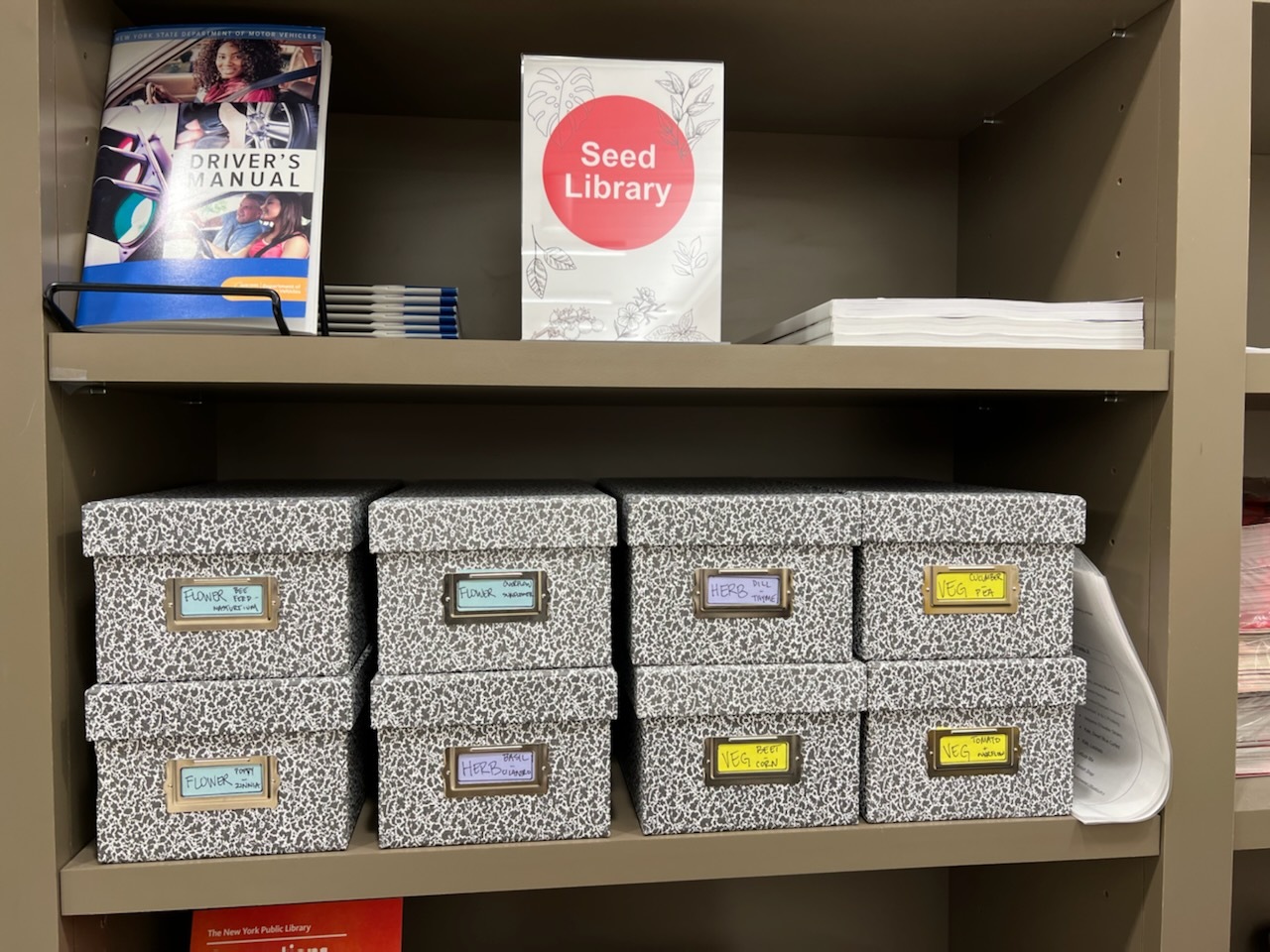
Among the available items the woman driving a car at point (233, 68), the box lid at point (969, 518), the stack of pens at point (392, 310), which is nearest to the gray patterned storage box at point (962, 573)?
the box lid at point (969, 518)

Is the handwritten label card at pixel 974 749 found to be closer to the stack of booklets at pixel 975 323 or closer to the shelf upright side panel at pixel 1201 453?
the shelf upright side panel at pixel 1201 453

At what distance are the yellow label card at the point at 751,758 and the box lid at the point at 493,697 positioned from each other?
0.40 ft

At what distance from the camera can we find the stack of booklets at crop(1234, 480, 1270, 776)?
3.18 feet

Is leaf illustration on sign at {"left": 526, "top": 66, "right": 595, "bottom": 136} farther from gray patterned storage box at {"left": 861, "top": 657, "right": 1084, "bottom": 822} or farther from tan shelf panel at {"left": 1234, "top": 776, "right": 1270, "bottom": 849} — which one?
tan shelf panel at {"left": 1234, "top": 776, "right": 1270, "bottom": 849}

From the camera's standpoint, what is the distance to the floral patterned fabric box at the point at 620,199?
832mm

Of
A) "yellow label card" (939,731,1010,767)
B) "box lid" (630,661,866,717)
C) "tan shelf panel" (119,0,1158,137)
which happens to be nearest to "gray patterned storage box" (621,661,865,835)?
"box lid" (630,661,866,717)

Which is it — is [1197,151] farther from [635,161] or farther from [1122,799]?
[1122,799]

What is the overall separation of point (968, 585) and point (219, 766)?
74cm

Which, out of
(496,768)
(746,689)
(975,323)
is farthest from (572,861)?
(975,323)

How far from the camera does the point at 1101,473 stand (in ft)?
3.19

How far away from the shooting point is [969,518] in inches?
34.3

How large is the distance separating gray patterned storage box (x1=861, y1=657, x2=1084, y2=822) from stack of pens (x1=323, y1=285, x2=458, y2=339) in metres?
0.58

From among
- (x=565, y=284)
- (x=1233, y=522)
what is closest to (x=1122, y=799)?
(x=1233, y=522)

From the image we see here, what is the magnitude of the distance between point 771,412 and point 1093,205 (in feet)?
1.56
